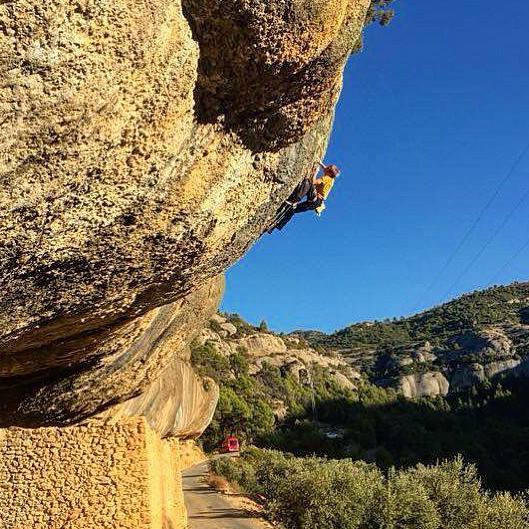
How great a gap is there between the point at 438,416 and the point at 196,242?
54678 mm

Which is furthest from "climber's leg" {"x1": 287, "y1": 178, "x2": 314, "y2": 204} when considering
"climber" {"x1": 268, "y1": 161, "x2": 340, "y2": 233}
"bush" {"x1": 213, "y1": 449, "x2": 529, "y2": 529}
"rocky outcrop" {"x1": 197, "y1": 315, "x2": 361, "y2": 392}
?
"rocky outcrop" {"x1": 197, "y1": 315, "x2": 361, "y2": 392}

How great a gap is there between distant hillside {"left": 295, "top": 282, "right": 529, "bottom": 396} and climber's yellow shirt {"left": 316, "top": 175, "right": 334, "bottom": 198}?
68562 millimetres

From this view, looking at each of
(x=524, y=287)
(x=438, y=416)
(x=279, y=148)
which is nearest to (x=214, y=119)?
(x=279, y=148)

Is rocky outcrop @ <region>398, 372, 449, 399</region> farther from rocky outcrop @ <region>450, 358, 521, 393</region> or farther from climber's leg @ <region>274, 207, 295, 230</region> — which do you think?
climber's leg @ <region>274, 207, 295, 230</region>

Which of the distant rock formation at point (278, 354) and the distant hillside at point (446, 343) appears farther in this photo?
the distant hillside at point (446, 343)

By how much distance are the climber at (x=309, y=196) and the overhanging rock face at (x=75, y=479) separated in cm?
607

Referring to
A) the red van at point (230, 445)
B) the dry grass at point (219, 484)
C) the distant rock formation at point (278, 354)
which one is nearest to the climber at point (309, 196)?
the dry grass at point (219, 484)

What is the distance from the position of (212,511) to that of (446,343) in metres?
73.6

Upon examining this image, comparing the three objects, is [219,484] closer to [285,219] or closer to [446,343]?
[285,219]

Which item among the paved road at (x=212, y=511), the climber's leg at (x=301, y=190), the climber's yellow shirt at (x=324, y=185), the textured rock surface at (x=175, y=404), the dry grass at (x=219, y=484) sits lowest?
the paved road at (x=212, y=511)

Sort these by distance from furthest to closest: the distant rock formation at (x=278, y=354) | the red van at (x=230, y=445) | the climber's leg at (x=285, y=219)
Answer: the distant rock formation at (x=278, y=354) → the red van at (x=230, y=445) → the climber's leg at (x=285, y=219)

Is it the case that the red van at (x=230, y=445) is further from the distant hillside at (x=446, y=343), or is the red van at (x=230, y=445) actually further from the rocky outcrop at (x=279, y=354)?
the distant hillside at (x=446, y=343)

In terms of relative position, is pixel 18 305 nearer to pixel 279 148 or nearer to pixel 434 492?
pixel 279 148

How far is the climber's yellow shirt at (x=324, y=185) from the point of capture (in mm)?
5863
